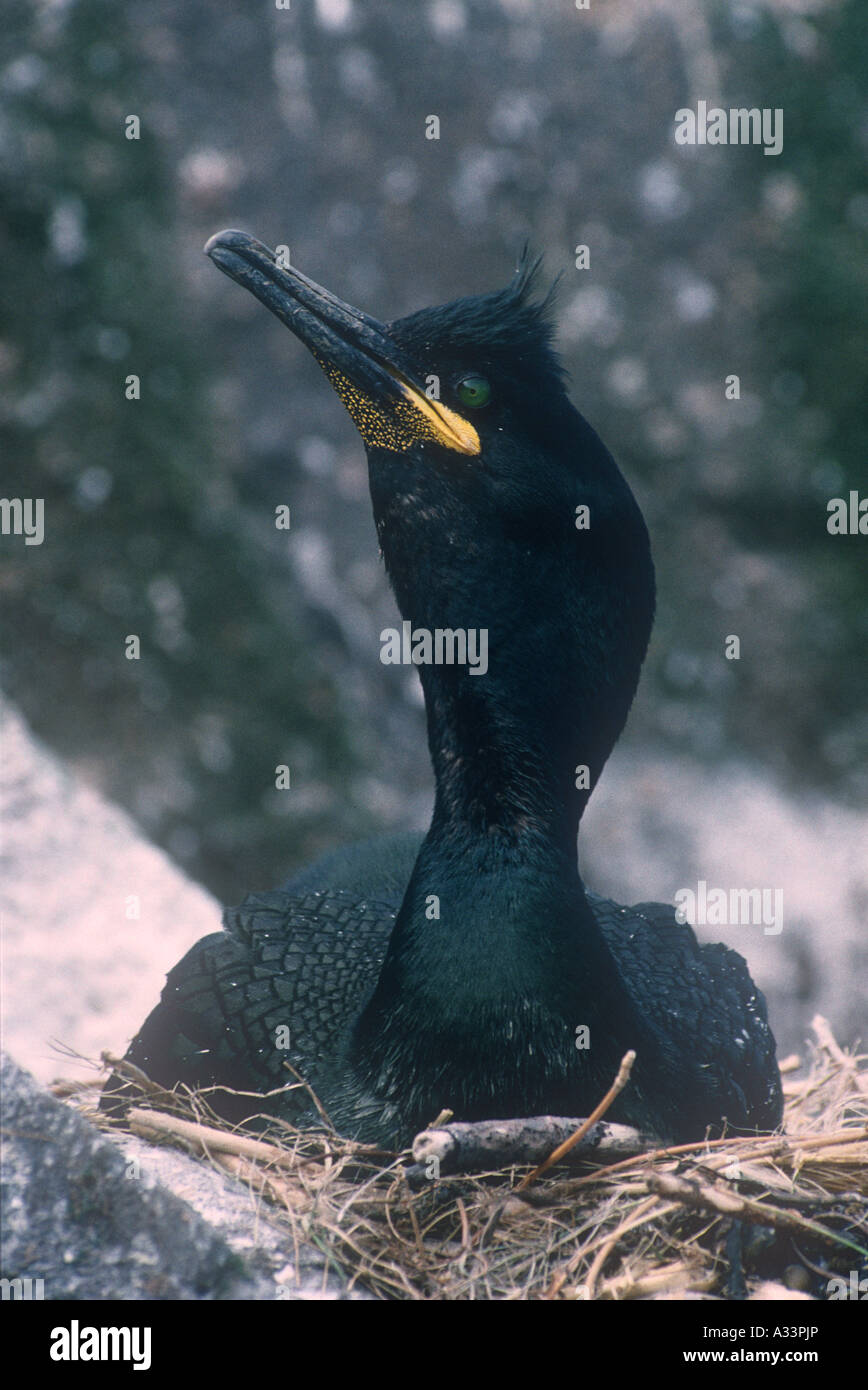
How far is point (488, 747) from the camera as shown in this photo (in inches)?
94.8

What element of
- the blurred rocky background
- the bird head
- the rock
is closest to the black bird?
the bird head

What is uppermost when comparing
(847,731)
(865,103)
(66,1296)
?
(865,103)

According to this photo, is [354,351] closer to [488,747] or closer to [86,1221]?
[488,747]

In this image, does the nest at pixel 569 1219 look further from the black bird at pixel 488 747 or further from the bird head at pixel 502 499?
the bird head at pixel 502 499

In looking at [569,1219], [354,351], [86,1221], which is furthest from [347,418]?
[86,1221]

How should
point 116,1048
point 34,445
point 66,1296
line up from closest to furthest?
point 66,1296 → point 116,1048 → point 34,445

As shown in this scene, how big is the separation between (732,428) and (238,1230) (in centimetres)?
539

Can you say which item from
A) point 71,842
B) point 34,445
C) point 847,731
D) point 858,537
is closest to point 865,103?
point 858,537

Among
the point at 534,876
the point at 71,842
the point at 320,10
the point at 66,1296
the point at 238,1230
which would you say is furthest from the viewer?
the point at 320,10

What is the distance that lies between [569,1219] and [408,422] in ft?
4.82

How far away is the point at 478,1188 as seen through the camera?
216cm

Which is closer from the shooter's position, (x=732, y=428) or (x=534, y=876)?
(x=534, y=876)

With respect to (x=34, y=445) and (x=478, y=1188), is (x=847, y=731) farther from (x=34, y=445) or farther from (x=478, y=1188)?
(x=478, y=1188)

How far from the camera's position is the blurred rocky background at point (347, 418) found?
19.7 ft
